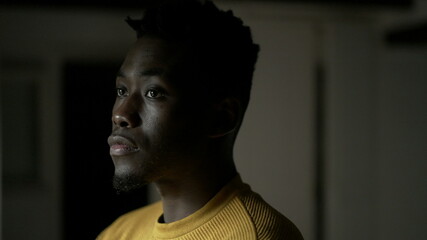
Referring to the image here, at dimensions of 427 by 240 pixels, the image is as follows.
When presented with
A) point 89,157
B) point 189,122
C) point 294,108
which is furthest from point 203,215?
point 89,157

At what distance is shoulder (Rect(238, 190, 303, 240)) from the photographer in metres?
0.98

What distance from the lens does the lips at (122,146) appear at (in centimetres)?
102

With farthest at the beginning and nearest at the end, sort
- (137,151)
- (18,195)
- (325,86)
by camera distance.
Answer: (325,86) → (18,195) → (137,151)

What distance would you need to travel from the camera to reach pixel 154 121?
1.02 metres

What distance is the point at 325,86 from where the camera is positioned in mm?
3260

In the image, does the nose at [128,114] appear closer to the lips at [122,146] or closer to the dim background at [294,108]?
the lips at [122,146]

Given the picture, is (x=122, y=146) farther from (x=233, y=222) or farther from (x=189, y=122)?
(x=233, y=222)

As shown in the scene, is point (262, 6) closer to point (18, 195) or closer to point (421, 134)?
point (421, 134)

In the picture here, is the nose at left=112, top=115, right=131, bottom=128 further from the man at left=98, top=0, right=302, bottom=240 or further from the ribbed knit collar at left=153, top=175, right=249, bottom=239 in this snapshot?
the ribbed knit collar at left=153, top=175, right=249, bottom=239

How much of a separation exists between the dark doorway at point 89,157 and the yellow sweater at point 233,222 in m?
2.48

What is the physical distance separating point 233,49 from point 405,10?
2.41m

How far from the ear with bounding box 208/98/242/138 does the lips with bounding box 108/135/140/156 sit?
0.16m

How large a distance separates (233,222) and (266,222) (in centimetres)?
7

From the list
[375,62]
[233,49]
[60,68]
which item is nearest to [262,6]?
[375,62]
